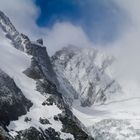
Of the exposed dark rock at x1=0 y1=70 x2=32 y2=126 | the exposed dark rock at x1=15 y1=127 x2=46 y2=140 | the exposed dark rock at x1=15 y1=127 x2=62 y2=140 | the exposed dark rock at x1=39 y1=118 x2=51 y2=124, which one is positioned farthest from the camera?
the exposed dark rock at x1=39 y1=118 x2=51 y2=124

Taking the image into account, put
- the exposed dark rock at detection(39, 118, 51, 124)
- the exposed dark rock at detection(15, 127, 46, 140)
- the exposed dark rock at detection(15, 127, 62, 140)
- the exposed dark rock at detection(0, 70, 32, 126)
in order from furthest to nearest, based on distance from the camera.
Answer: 1. the exposed dark rock at detection(39, 118, 51, 124)
2. the exposed dark rock at detection(0, 70, 32, 126)
3. the exposed dark rock at detection(15, 127, 62, 140)
4. the exposed dark rock at detection(15, 127, 46, 140)

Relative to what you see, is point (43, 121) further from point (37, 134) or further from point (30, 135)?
point (30, 135)

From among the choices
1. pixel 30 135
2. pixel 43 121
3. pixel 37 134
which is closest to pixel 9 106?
pixel 43 121

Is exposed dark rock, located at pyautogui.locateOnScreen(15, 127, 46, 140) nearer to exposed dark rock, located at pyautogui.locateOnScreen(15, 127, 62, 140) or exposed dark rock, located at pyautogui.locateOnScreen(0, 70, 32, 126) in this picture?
exposed dark rock, located at pyautogui.locateOnScreen(15, 127, 62, 140)

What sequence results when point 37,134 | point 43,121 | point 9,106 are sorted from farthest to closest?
point 43,121, point 9,106, point 37,134

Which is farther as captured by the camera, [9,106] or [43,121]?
[43,121]

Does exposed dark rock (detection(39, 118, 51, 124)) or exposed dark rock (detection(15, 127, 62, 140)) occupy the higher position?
exposed dark rock (detection(39, 118, 51, 124))

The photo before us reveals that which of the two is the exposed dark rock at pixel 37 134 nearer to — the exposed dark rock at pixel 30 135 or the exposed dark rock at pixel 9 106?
the exposed dark rock at pixel 30 135

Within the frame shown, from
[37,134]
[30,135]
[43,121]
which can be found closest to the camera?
[30,135]

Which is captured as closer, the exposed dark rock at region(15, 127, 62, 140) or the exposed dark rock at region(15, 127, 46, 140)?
the exposed dark rock at region(15, 127, 46, 140)

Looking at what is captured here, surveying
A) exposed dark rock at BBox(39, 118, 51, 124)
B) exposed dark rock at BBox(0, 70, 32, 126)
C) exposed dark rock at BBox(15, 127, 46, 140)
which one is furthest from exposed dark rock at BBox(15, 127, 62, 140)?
exposed dark rock at BBox(0, 70, 32, 126)

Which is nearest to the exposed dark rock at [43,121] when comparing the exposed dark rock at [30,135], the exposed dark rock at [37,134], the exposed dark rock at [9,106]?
the exposed dark rock at [37,134]

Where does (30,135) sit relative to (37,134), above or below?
below

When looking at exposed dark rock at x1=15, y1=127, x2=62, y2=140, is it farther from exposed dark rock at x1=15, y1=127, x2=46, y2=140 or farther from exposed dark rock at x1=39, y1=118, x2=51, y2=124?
exposed dark rock at x1=39, y1=118, x2=51, y2=124
